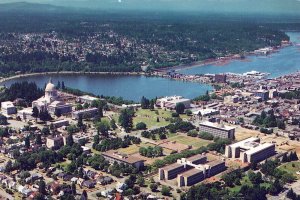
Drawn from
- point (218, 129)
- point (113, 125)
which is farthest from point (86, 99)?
point (218, 129)

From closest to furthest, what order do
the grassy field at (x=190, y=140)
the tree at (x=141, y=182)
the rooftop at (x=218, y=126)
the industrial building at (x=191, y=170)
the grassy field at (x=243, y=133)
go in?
the tree at (x=141, y=182) < the industrial building at (x=191, y=170) < the grassy field at (x=190, y=140) < the rooftop at (x=218, y=126) < the grassy field at (x=243, y=133)

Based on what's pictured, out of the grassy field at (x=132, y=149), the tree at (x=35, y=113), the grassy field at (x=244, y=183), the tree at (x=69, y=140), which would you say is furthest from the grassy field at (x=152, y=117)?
the grassy field at (x=244, y=183)

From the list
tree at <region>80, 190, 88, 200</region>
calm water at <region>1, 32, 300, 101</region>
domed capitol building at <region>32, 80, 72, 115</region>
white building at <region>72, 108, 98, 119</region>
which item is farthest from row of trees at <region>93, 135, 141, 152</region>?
calm water at <region>1, 32, 300, 101</region>

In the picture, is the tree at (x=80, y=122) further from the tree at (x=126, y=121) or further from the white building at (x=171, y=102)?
the white building at (x=171, y=102)

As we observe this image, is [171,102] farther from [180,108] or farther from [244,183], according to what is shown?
[244,183]

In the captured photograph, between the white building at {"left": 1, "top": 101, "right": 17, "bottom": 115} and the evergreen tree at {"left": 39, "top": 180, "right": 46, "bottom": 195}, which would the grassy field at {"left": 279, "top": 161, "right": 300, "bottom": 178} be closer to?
the evergreen tree at {"left": 39, "top": 180, "right": 46, "bottom": 195}

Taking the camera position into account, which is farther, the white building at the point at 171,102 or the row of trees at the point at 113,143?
the white building at the point at 171,102

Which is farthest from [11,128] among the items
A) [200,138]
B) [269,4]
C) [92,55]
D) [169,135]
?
[269,4]
